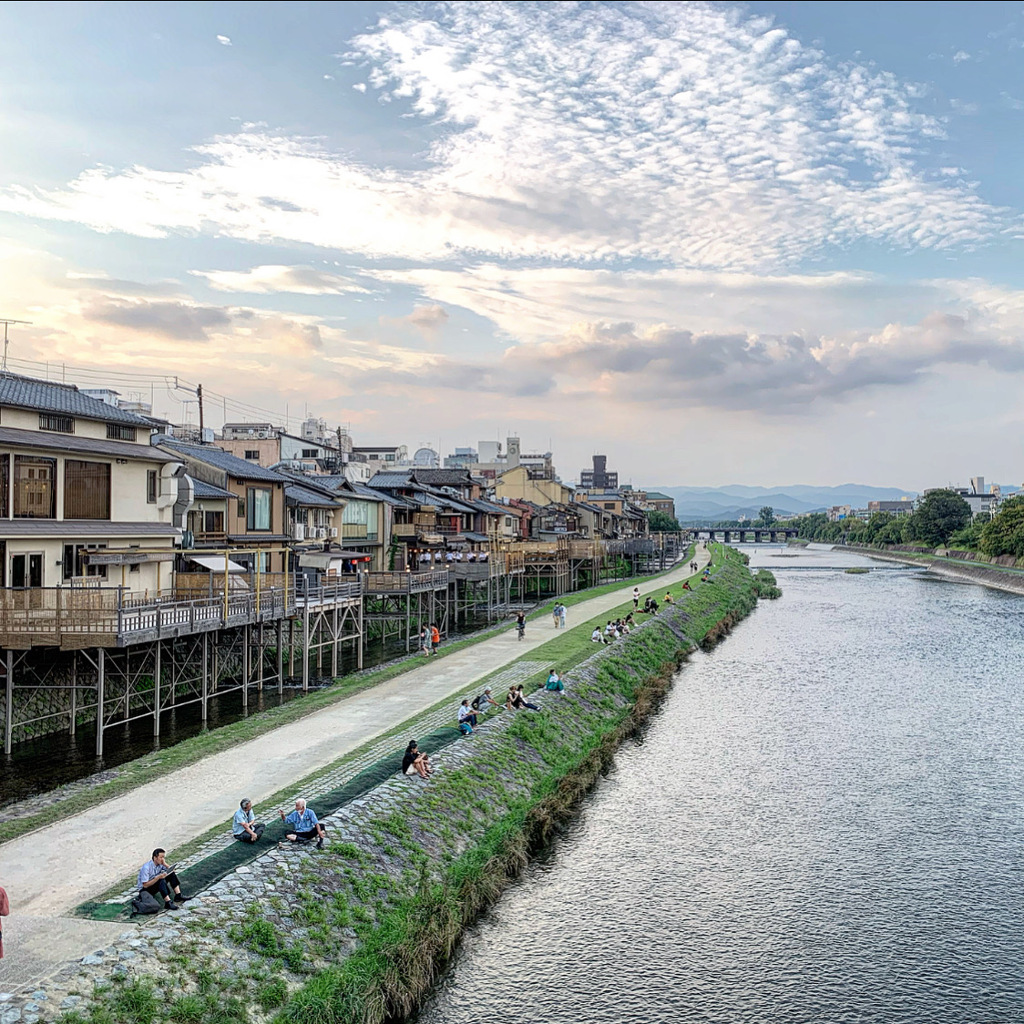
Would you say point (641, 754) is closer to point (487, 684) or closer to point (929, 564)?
point (487, 684)

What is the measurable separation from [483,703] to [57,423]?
1931 centimetres

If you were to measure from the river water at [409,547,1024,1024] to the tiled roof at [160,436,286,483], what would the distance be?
25.4m

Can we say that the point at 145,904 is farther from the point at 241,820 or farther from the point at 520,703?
the point at 520,703

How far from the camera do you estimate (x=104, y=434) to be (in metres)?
36.2

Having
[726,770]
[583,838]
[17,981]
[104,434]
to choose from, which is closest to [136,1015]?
[17,981]

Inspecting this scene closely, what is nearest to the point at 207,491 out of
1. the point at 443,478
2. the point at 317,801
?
the point at 317,801

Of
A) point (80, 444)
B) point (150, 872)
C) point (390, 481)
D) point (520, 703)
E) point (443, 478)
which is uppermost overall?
point (443, 478)

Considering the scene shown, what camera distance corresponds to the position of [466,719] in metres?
29.1

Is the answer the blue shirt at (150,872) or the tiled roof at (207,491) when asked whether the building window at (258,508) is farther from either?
the blue shirt at (150,872)

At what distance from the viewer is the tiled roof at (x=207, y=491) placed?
4341 centimetres

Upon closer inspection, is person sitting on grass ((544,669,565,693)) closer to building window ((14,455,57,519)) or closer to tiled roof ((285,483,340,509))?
building window ((14,455,57,519))

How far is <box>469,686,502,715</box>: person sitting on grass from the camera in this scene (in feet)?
104

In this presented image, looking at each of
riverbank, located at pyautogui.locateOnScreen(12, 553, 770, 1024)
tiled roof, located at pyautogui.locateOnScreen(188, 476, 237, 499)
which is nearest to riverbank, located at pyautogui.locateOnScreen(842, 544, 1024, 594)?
tiled roof, located at pyautogui.locateOnScreen(188, 476, 237, 499)

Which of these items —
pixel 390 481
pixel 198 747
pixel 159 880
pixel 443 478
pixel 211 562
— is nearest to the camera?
pixel 159 880
